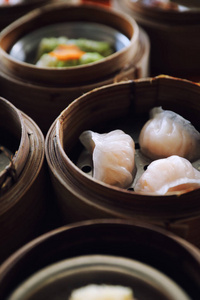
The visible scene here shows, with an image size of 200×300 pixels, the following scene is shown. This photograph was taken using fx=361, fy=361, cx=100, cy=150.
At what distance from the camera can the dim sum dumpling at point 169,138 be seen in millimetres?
1749

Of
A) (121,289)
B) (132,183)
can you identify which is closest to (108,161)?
(132,183)

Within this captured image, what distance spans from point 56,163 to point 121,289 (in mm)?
726

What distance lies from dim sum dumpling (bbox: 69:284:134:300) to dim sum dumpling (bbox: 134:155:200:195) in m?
0.63

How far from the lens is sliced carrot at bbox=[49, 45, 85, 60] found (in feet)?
7.57

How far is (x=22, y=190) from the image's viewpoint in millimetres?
1503

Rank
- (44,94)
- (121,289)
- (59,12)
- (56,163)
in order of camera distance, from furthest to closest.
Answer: (59,12), (44,94), (56,163), (121,289)

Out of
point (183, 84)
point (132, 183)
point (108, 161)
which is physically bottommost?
point (132, 183)

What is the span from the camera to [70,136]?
1808 mm

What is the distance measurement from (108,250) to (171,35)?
1.79 metres

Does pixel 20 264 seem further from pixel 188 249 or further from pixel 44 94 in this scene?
pixel 44 94

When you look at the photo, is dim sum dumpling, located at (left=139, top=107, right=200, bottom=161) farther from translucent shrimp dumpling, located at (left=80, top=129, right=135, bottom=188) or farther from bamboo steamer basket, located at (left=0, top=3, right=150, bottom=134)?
bamboo steamer basket, located at (left=0, top=3, right=150, bottom=134)

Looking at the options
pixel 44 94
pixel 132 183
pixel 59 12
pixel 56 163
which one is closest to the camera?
pixel 56 163

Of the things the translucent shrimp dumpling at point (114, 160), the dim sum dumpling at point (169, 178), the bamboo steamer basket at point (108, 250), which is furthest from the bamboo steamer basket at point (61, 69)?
the bamboo steamer basket at point (108, 250)

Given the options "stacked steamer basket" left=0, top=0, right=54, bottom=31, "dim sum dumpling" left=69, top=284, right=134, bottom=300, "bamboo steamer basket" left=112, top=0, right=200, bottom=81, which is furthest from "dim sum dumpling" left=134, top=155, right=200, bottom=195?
"stacked steamer basket" left=0, top=0, right=54, bottom=31
